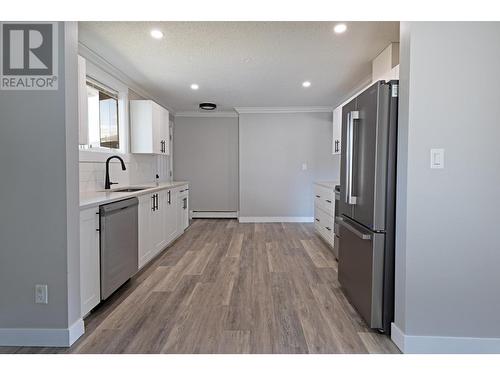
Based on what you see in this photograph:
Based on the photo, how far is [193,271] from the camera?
3.53 m

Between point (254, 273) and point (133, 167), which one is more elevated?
point (133, 167)

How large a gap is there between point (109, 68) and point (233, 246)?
9.48 ft

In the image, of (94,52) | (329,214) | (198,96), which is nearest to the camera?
(94,52)

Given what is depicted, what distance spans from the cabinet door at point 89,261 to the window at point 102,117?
159 cm

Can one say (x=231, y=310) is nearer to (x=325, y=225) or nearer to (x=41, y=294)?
(x=41, y=294)

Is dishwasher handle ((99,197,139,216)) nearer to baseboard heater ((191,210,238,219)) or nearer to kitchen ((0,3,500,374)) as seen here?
kitchen ((0,3,500,374))

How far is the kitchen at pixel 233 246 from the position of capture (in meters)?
1.91

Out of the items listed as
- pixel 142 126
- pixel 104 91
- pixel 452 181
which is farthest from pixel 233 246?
pixel 452 181

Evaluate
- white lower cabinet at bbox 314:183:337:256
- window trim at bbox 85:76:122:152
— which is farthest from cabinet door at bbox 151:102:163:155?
white lower cabinet at bbox 314:183:337:256

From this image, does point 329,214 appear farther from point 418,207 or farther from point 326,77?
point 418,207

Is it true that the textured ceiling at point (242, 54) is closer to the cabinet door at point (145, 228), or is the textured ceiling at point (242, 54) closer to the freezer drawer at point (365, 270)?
the cabinet door at point (145, 228)
